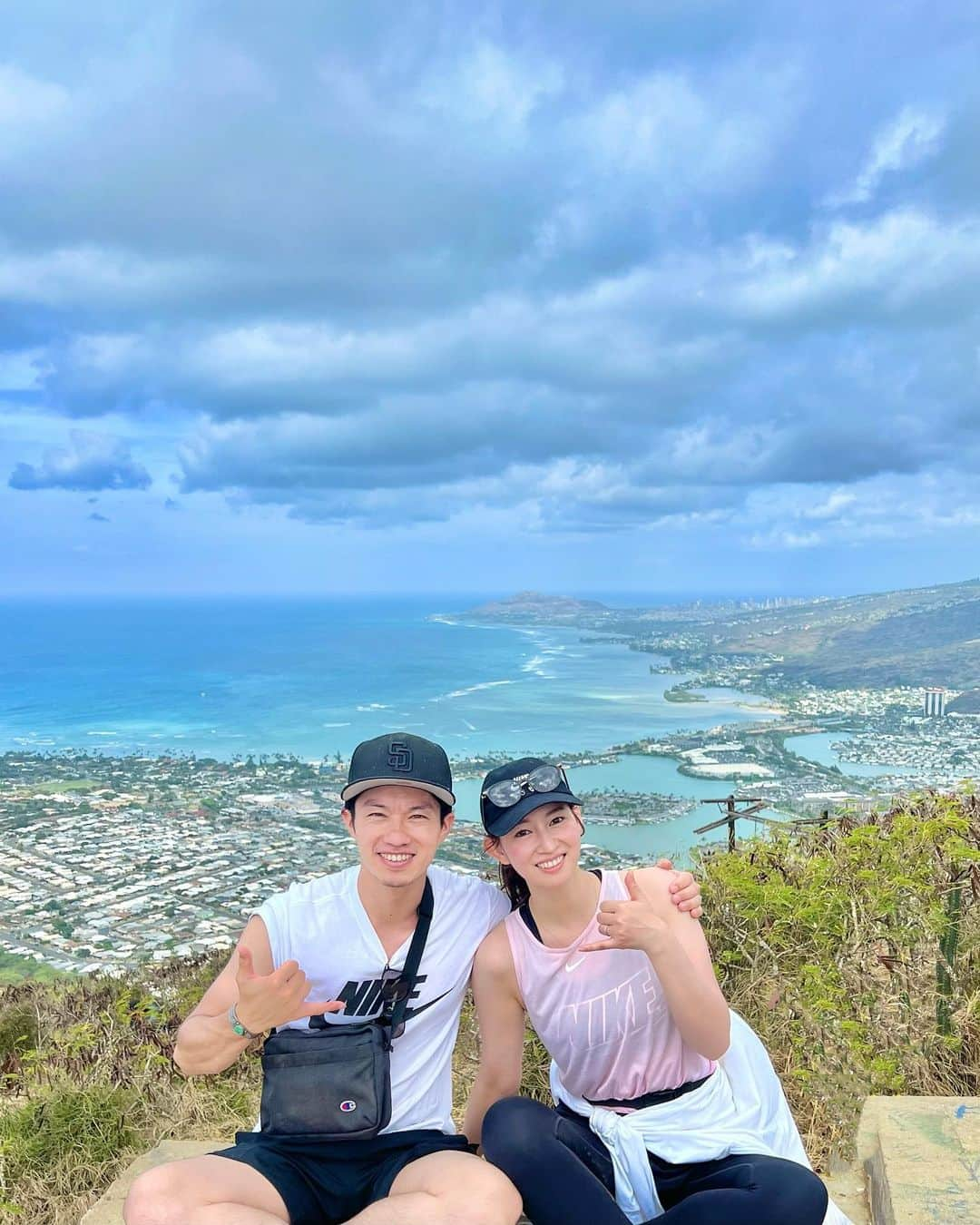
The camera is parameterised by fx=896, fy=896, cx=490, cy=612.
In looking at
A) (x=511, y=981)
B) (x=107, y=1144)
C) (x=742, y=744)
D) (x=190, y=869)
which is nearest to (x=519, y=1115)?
(x=511, y=981)

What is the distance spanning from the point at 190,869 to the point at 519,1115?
15920 mm

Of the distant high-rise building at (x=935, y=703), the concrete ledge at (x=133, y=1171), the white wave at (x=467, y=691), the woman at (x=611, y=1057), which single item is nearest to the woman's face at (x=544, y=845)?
the woman at (x=611, y=1057)

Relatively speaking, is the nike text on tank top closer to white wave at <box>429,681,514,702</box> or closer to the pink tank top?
the pink tank top

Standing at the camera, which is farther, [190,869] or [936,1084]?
[190,869]

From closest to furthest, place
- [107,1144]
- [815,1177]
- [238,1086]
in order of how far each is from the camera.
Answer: [815,1177] → [107,1144] → [238,1086]

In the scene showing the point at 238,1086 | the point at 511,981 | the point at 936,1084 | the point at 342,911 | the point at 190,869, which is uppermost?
the point at 342,911

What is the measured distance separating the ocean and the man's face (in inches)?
291

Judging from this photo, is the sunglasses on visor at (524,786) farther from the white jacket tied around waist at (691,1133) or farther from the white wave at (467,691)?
the white wave at (467,691)

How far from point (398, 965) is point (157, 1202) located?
2.78ft

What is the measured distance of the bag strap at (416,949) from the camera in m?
2.67

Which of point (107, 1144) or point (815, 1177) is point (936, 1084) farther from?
point (107, 1144)

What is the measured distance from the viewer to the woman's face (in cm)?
262

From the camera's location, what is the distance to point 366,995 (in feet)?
8.89

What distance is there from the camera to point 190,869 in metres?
16.9
